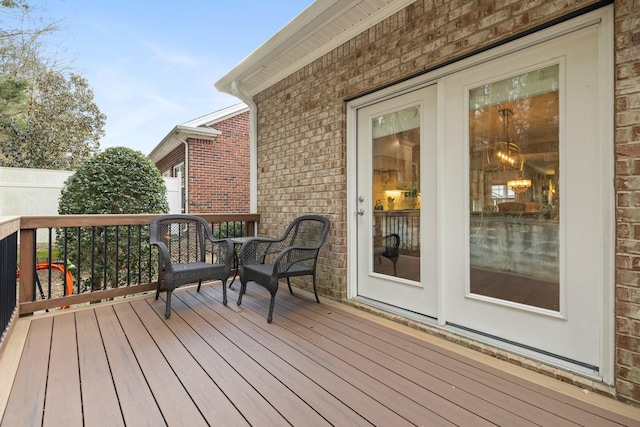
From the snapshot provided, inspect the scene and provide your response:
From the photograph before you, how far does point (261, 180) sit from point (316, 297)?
1.91 m

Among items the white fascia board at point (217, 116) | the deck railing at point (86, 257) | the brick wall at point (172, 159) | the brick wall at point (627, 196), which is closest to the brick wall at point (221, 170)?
the white fascia board at point (217, 116)

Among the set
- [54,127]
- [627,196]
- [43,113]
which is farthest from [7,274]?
[43,113]

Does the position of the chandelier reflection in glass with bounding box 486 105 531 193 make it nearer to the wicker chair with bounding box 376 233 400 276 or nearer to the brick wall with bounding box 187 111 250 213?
the wicker chair with bounding box 376 233 400 276

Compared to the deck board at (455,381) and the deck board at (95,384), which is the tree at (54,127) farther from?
the deck board at (455,381)

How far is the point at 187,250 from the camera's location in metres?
3.44

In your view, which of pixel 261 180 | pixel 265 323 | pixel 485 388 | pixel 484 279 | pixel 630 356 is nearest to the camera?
pixel 630 356

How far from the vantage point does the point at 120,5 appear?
8.04 metres

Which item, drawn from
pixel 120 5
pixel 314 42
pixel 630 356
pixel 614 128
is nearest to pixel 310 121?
pixel 314 42

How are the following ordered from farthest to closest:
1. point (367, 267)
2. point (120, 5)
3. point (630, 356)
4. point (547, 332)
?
point (120, 5)
point (367, 267)
point (547, 332)
point (630, 356)

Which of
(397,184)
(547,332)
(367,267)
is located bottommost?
(547,332)

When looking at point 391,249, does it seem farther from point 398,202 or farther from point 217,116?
point 217,116

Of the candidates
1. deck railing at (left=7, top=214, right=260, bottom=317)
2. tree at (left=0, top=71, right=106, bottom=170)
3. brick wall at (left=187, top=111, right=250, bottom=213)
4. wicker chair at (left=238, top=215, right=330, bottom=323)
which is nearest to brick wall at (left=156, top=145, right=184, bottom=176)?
brick wall at (left=187, top=111, right=250, bottom=213)

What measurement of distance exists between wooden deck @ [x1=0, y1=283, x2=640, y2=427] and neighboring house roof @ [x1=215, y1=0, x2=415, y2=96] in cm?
268

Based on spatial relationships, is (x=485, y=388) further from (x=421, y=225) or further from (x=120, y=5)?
(x=120, y=5)
